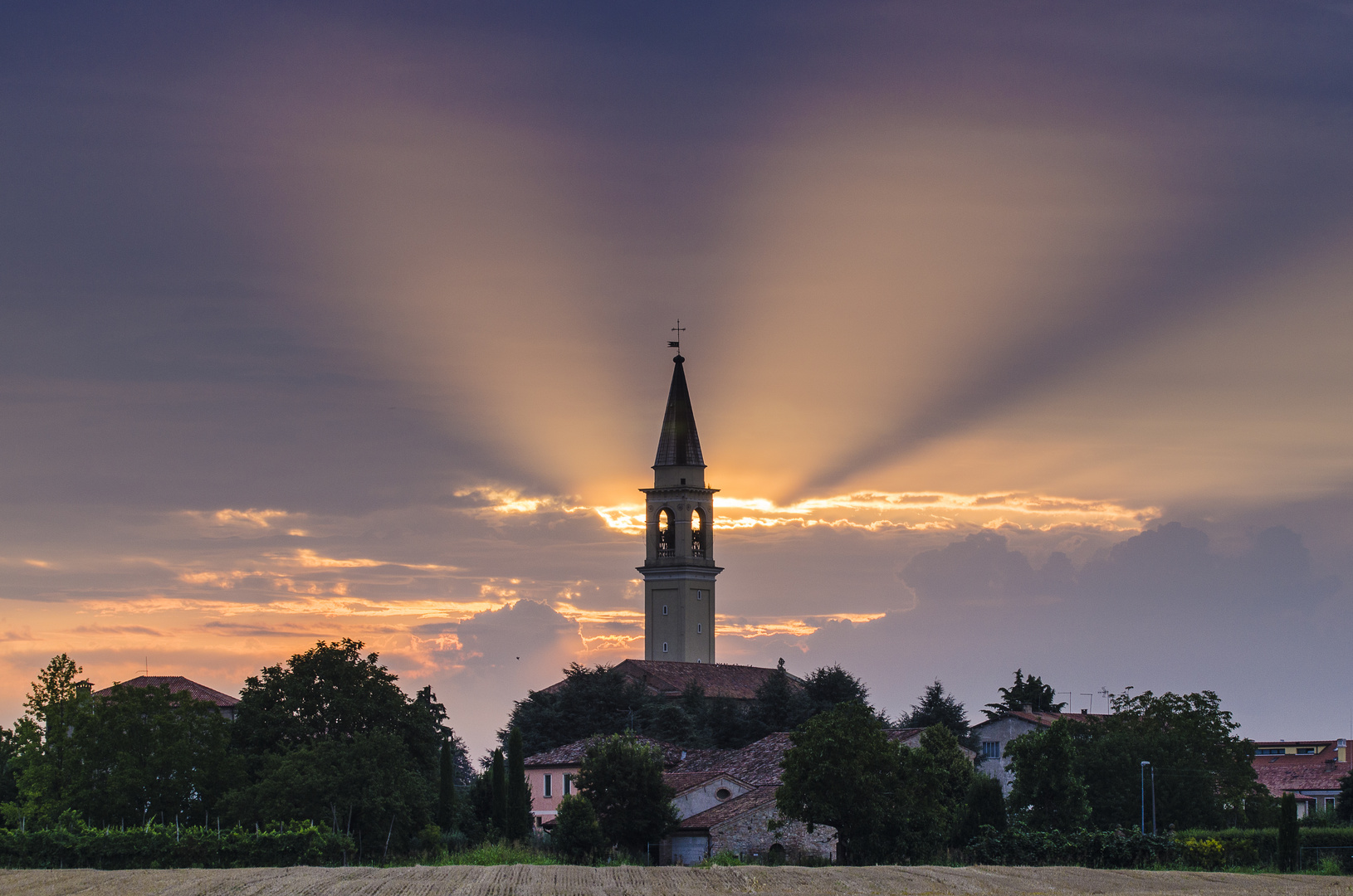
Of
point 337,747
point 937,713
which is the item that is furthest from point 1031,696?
point 337,747

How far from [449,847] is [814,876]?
22529 mm

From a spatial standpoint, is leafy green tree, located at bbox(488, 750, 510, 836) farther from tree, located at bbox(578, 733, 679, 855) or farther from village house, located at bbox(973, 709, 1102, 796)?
village house, located at bbox(973, 709, 1102, 796)

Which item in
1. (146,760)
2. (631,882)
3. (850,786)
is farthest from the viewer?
(146,760)

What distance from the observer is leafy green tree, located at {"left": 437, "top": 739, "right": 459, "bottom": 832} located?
76562 millimetres

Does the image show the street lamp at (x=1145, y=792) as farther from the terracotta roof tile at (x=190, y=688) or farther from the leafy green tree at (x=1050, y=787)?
the terracotta roof tile at (x=190, y=688)

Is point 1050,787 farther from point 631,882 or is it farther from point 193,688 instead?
point 193,688

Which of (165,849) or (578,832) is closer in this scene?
(165,849)

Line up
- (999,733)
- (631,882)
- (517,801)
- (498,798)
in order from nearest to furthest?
1. (631,882)
2. (498,798)
3. (517,801)
4. (999,733)

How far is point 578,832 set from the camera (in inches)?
2692

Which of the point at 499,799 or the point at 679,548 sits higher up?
the point at 679,548

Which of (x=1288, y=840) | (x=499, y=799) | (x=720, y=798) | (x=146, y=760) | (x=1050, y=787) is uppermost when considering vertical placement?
(x=146, y=760)

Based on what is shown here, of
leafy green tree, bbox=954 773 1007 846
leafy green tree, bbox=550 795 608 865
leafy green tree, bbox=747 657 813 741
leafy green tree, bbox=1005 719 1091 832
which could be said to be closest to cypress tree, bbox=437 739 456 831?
leafy green tree, bbox=550 795 608 865

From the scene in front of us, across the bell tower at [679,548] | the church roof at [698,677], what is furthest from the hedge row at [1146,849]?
the bell tower at [679,548]

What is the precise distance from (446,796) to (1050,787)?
31235 millimetres
